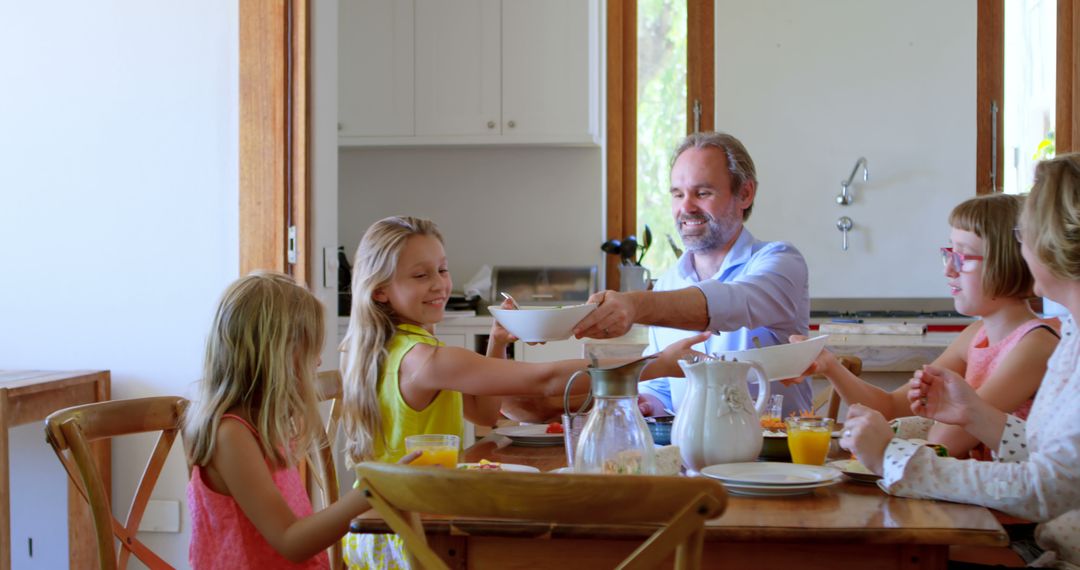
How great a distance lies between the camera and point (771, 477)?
4.98 feet

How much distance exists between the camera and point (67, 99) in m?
3.00

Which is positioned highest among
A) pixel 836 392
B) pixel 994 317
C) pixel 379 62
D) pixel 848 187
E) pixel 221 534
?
pixel 379 62

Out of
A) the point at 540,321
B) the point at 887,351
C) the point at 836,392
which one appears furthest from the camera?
the point at 887,351

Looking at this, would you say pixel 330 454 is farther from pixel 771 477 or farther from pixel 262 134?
pixel 262 134

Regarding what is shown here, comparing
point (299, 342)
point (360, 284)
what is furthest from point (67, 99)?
point (299, 342)

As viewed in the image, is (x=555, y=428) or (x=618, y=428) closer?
(x=618, y=428)

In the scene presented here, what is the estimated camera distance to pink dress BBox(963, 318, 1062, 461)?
1.96 meters

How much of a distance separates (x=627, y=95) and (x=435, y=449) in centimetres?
314

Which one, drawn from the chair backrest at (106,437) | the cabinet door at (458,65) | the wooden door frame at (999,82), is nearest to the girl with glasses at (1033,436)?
the chair backrest at (106,437)

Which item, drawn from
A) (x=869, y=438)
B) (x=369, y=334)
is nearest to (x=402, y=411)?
(x=369, y=334)

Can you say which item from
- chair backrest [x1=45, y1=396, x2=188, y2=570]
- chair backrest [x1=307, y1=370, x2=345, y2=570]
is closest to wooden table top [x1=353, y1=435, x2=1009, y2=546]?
chair backrest [x1=45, y1=396, x2=188, y2=570]

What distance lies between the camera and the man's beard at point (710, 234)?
2.63 metres

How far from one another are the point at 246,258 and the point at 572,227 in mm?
1821

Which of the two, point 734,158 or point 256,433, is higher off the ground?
point 734,158
